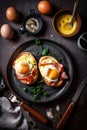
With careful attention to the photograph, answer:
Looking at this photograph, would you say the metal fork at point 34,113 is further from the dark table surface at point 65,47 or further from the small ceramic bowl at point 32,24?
the small ceramic bowl at point 32,24

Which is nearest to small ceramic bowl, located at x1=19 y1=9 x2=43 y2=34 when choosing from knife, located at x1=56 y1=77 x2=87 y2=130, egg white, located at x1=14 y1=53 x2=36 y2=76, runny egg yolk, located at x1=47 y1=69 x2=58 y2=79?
egg white, located at x1=14 y1=53 x2=36 y2=76

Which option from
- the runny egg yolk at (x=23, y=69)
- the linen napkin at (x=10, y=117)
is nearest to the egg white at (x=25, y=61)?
the runny egg yolk at (x=23, y=69)

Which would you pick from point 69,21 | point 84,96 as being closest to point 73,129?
point 84,96

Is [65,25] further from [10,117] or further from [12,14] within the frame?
[10,117]

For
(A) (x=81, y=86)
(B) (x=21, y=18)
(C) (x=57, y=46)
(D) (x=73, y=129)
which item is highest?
(B) (x=21, y=18)

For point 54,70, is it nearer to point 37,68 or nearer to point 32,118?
point 37,68

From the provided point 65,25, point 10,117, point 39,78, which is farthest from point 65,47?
point 10,117
